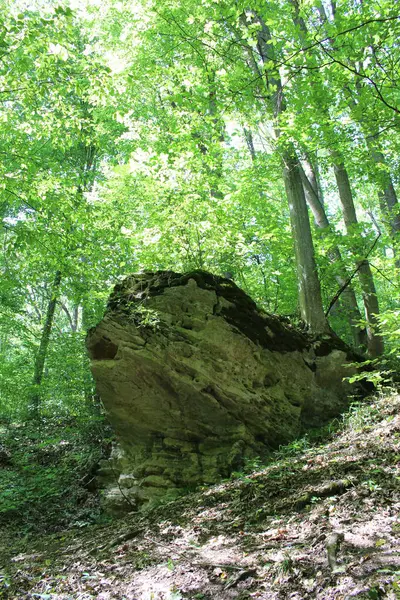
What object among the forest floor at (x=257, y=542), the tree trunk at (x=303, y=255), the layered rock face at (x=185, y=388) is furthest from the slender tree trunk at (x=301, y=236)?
the forest floor at (x=257, y=542)

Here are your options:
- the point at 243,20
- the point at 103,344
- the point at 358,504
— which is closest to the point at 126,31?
the point at 243,20

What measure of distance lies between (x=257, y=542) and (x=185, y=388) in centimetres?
318

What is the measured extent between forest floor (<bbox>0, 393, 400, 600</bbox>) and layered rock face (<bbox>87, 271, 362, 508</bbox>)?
0.78 metres

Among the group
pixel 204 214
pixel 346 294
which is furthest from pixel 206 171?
pixel 346 294

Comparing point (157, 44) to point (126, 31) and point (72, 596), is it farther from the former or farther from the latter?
point (72, 596)

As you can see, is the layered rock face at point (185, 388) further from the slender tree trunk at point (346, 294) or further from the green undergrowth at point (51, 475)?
the slender tree trunk at point (346, 294)

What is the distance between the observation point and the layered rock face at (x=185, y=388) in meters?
6.49

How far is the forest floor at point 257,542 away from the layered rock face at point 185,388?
2.56 feet

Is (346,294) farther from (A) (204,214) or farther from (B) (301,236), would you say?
(A) (204,214)

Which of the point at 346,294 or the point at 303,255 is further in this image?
the point at 346,294

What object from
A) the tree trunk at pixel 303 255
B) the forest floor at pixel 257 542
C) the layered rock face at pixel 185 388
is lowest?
the forest floor at pixel 257 542

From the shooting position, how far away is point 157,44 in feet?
47.0

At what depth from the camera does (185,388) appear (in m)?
6.55

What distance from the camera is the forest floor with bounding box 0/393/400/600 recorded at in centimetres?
276
